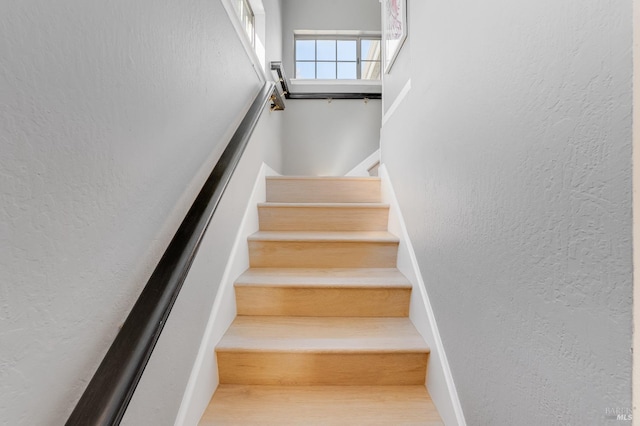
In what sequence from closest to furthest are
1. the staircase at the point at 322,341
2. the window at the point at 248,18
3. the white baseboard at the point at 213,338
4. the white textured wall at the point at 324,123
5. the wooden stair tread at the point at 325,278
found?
the white baseboard at the point at 213,338, the staircase at the point at 322,341, the wooden stair tread at the point at 325,278, the window at the point at 248,18, the white textured wall at the point at 324,123

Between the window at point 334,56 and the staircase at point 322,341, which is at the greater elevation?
the window at point 334,56

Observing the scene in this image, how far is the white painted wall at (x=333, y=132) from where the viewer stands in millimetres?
3428

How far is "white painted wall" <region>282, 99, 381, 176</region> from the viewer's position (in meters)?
3.43

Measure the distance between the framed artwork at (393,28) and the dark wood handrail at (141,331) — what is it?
1460mm

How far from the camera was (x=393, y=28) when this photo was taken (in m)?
1.95

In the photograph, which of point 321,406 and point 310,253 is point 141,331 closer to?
point 321,406

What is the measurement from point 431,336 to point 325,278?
549 mm

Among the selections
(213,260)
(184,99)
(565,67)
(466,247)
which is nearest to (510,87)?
(565,67)

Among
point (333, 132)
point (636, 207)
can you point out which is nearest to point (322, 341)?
point (636, 207)

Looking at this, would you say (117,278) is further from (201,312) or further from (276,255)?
(276,255)

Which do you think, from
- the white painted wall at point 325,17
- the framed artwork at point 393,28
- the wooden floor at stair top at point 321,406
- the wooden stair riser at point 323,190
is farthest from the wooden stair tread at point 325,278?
the white painted wall at point 325,17

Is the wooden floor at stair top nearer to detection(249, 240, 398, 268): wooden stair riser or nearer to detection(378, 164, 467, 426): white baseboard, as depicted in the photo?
detection(378, 164, 467, 426): white baseboard

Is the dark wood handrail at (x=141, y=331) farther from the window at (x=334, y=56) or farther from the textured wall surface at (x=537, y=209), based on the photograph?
the window at (x=334, y=56)

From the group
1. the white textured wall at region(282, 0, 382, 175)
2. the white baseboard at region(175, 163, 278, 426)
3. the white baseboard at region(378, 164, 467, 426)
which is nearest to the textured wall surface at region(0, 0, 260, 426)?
the white baseboard at region(175, 163, 278, 426)
